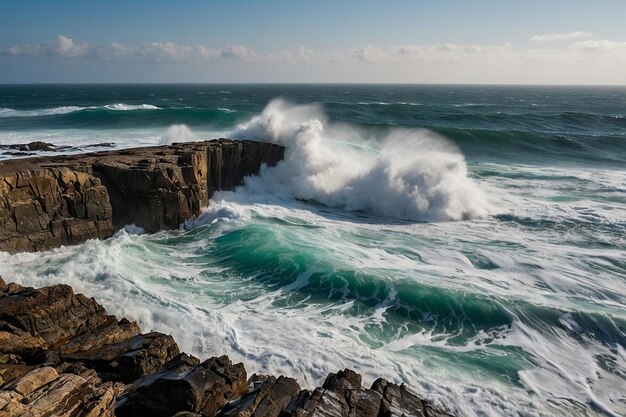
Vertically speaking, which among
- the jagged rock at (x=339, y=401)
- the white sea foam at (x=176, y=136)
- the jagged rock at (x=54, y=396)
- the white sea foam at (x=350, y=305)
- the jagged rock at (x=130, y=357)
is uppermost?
the white sea foam at (x=176, y=136)

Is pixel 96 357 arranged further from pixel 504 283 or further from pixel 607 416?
pixel 504 283

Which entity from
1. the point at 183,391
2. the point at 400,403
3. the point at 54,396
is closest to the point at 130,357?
the point at 183,391

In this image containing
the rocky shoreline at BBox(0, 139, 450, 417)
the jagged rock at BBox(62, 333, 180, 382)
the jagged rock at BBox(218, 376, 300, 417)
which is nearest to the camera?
the rocky shoreline at BBox(0, 139, 450, 417)

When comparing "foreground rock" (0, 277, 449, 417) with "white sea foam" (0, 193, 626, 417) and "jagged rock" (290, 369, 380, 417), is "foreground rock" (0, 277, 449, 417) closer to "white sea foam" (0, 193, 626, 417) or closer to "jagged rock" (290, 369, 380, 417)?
"jagged rock" (290, 369, 380, 417)

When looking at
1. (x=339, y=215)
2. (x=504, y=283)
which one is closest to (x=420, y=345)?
(x=504, y=283)

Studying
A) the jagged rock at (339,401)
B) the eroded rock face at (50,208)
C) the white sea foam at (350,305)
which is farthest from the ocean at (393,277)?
the jagged rock at (339,401)

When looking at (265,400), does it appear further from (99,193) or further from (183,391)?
(99,193)

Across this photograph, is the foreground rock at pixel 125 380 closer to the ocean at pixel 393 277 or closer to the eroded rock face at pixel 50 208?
the ocean at pixel 393 277

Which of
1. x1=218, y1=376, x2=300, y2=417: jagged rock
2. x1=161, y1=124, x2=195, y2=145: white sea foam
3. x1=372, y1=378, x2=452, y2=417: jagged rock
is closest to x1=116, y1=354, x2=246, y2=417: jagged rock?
x1=218, y1=376, x2=300, y2=417: jagged rock
